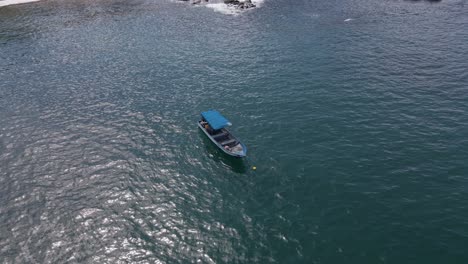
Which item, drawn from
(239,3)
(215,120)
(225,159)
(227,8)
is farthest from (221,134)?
(239,3)

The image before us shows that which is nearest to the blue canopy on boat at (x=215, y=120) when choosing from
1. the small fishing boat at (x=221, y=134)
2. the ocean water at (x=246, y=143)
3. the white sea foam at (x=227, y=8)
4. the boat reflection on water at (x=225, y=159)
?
the small fishing boat at (x=221, y=134)

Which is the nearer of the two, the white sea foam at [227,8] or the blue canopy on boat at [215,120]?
the blue canopy on boat at [215,120]

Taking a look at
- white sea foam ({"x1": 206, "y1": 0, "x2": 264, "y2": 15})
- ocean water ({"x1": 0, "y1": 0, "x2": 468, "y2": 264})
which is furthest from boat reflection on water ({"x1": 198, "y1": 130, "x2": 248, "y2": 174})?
white sea foam ({"x1": 206, "y1": 0, "x2": 264, "y2": 15})

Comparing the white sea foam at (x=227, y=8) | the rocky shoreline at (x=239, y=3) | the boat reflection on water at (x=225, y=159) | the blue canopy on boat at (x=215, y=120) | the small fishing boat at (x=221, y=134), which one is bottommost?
the boat reflection on water at (x=225, y=159)

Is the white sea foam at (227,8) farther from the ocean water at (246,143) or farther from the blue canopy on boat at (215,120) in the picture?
the blue canopy on boat at (215,120)

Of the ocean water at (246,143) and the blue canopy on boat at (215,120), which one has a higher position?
the blue canopy on boat at (215,120)

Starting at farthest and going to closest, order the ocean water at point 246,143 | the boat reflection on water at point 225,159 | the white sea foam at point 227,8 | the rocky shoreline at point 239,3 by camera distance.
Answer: the rocky shoreline at point 239,3, the white sea foam at point 227,8, the boat reflection on water at point 225,159, the ocean water at point 246,143

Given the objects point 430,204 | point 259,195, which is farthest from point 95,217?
point 430,204
